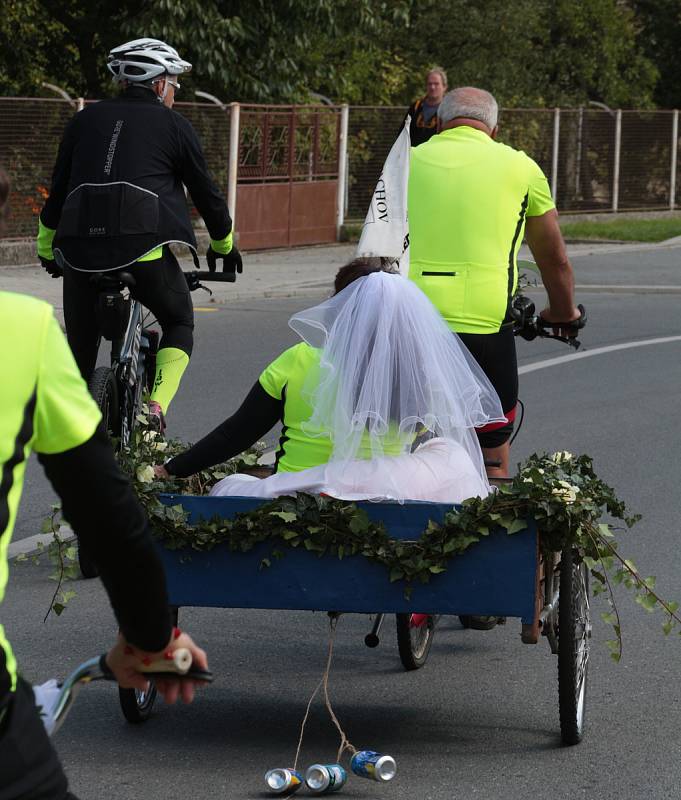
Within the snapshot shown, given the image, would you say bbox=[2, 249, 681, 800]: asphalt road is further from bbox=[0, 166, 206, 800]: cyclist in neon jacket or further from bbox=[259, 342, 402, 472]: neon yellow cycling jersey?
bbox=[0, 166, 206, 800]: cyclist in neon jacket

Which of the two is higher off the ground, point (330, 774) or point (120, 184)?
point (120, 184)

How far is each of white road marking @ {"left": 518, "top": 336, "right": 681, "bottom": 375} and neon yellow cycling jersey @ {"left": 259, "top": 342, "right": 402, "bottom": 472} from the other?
7.64 metres

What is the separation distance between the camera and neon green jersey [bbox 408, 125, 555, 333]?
5895 millimetres

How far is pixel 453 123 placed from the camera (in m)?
6.09

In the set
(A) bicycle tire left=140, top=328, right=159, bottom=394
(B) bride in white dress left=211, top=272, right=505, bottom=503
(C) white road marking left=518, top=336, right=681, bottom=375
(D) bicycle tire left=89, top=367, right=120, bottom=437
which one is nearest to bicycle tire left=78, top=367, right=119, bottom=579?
(D) bicycle tire left=89, top=367, right=120, bottom=437

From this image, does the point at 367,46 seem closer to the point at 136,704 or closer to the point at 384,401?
the point at 384,401

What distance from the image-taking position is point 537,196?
19.6ft

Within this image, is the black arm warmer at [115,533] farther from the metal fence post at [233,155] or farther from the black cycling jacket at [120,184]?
the metal fence post at [233,155]

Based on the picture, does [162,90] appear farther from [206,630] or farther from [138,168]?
[206,630]

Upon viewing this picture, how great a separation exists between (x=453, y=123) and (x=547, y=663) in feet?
6.35

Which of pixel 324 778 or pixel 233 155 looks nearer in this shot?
pixel 324 778

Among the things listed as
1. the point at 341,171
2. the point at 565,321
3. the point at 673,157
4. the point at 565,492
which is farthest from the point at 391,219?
the point at 673,157

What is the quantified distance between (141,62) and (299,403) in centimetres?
243

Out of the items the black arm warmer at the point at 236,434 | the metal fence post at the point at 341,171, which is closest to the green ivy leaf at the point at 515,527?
the black arm warmer at the point at 236,434
